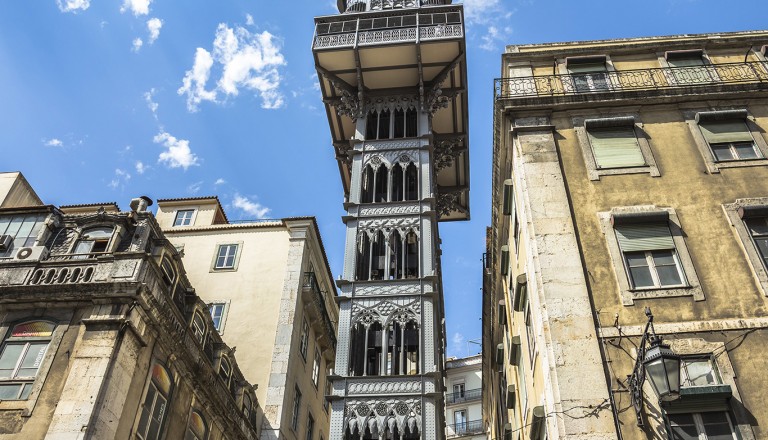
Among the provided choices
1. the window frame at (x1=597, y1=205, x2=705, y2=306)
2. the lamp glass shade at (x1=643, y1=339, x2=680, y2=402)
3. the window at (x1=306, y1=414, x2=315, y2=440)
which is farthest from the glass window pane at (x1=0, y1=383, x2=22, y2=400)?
the window at (x1=306, y1=414, x2=315, y2=440)

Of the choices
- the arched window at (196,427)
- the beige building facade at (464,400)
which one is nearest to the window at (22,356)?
the arched window at (196,427)

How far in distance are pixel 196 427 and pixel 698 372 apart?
47.4 feet

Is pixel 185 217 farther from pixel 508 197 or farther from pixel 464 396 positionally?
pixel 464 396

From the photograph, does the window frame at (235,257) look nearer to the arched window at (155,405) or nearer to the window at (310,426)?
the window at (310,426)

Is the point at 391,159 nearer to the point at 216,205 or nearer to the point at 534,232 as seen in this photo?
the point at 216,205

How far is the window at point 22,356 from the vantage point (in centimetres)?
1574

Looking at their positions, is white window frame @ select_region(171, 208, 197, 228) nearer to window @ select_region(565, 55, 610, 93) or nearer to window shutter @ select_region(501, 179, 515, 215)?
window shutter @ select_region(501, 179, 515, 215)

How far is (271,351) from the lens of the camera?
26609mm

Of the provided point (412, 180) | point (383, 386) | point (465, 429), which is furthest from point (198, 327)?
point (465, 429)

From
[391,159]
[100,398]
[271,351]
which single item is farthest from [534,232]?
[391,159]

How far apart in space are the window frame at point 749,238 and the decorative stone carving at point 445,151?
21363 mm

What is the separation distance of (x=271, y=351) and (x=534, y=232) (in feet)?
46.6

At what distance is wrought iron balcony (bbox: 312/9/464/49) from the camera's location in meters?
33.4

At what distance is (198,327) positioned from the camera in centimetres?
2114
